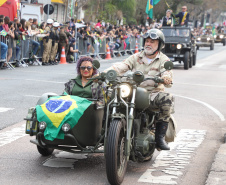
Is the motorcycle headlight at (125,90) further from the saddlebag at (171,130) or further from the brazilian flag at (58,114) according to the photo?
the saddlebag at (171,130)

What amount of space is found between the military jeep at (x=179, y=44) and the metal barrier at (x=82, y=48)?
14.2ft

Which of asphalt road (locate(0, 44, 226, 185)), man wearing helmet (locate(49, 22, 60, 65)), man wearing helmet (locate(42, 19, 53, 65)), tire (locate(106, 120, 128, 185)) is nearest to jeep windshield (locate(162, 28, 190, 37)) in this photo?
man wearing helmet (locate(49, 22, 60, 65))

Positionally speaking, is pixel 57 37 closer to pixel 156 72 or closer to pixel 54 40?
pixel 54 40

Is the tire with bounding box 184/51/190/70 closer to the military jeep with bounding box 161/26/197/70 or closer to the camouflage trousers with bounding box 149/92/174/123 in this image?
the military jeep with bounding box 161/26/197/70

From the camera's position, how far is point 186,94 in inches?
594

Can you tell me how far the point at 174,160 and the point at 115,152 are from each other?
182cm

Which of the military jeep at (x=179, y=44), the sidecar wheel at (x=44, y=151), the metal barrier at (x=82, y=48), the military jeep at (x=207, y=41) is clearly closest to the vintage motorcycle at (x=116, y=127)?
the sidecar wheel at (x=44, y=151)

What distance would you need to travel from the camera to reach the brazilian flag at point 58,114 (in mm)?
5775

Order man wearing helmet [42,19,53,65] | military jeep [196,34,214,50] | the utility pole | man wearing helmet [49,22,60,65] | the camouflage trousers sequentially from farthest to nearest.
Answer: military jeep [196,34,214,50], the utility pole, man wearing helmet [49,22,60,65], man wearing helmet [42,19,53,65], the camouflage trousers

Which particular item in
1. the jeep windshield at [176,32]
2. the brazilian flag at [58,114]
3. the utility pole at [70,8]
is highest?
the utility pole at [70,8]

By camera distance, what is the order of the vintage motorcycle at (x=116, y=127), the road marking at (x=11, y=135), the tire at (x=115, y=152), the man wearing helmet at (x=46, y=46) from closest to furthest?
the tire at (x=115, y=152) < the vintage motorcycle at (x=116, y=127) < the road marking at (x=11, y=135) < the man wearing helmet at (x=46, y=46)

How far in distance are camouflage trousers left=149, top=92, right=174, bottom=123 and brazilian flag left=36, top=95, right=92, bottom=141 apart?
849mm

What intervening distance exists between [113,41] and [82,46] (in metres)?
5.96

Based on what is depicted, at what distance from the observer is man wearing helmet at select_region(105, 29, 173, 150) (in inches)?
247
